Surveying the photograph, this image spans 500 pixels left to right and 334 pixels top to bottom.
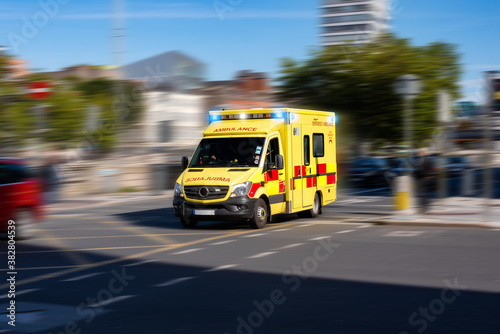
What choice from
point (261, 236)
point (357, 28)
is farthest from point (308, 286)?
point (357, 28)

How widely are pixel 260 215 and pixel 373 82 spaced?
25042mm

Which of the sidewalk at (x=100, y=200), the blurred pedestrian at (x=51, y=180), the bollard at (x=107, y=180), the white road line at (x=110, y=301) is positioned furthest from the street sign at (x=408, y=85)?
the bollard at (x=107, y=180)

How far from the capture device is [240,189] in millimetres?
15883

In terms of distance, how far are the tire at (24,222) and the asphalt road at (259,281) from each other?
47 centimetres

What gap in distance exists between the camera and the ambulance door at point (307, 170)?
712 inches

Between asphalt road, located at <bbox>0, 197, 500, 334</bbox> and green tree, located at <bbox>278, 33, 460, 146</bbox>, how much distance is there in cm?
2403

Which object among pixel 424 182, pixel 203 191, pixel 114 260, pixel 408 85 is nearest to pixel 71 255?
pixel 114 260

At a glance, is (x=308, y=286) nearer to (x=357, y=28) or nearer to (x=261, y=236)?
(x=261, y=236)

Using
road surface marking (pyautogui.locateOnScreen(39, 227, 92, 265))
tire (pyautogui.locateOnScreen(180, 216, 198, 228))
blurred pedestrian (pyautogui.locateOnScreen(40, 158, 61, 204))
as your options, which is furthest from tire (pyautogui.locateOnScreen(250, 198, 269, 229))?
blurred pedestrian (pyautogui.locateOnScreen(40, 158, 61, 204))

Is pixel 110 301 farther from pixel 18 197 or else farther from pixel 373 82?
pixel 373 82

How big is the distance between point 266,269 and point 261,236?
15.1 feet

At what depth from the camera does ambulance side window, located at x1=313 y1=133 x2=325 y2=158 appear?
18766mm

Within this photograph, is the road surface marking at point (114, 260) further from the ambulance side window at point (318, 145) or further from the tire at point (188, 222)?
the ambulance side window at point (318, 145)

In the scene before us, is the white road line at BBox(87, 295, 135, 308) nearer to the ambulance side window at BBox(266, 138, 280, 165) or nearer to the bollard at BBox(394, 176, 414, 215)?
the ambulance side window at BBox(266, 138, 280, 165)
